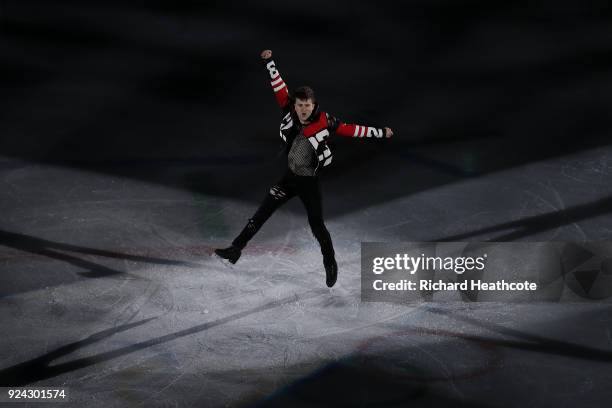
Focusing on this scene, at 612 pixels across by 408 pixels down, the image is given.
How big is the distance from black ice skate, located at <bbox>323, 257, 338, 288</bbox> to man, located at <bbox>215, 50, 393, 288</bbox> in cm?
11

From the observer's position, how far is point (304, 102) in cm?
838

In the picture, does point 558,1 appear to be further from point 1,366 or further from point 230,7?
point 1,366

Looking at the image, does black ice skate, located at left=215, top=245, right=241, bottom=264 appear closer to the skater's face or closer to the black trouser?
the black trouser

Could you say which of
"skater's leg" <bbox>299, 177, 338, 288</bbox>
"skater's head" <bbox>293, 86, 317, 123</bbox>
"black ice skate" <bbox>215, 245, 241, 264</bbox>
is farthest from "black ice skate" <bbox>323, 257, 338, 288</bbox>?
"skater's head" <bbox>293, 86, 317, 123</bbox>

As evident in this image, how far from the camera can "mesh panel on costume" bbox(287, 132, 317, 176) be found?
864cm

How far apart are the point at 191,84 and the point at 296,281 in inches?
188

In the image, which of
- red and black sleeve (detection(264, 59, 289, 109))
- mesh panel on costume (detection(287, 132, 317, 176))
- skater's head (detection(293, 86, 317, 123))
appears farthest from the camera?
mesh panel on costume (detection(287, 132, 317, 176))

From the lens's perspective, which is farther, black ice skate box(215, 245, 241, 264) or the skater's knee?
black ice skate box(215, 245, 241, 264)

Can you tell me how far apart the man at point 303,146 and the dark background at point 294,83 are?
2082 millimetres

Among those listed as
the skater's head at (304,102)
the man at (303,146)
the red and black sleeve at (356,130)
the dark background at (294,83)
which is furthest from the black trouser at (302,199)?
the dark background at (294,83)

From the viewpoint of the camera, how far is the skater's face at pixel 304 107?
838cm

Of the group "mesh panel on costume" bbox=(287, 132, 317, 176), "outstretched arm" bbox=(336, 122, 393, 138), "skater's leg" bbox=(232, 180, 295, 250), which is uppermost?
"outstretched arm" bbox=(336, 122, 393, 138)

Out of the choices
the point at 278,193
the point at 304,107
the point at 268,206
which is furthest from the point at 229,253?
the point at 304,107

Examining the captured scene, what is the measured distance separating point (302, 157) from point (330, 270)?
1.31 meters
